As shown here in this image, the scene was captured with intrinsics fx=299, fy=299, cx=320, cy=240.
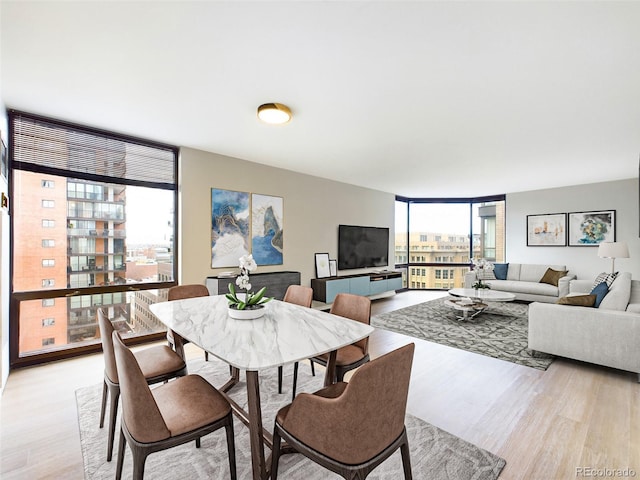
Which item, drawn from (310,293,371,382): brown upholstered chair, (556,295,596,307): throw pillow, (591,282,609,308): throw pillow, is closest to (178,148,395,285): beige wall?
(310,293,371,382): brown upholstered chair

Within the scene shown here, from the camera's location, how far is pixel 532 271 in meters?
6.70

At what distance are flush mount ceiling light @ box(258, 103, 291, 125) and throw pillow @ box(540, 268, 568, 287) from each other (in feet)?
21.0

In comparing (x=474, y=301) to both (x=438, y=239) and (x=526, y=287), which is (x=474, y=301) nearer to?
(x=526, y=287)

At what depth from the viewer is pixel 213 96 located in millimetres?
2631

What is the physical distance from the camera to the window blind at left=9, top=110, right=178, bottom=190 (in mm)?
3094

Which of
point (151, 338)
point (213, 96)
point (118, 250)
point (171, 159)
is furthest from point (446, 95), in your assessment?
point (151, 338)

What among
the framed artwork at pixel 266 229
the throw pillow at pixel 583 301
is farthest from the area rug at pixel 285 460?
the framed artwork at pixel 266 229

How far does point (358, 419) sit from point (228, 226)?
12.3ft

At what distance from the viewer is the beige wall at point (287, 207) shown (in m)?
4.08

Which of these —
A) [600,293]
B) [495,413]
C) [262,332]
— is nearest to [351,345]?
[262,332]

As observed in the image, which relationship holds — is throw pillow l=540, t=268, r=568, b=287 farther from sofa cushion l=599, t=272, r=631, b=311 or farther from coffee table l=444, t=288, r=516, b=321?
sofa cushion l=599, t=272, r=631, b=311

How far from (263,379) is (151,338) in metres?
1.95

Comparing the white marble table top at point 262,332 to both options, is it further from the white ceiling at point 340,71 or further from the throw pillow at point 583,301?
the throw pillow at point 583,301

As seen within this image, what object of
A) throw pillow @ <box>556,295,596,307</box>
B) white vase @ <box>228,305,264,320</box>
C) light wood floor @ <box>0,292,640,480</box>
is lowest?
light wood floor @ <box>0,292,640,480</box>
